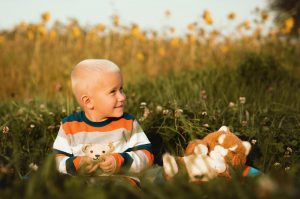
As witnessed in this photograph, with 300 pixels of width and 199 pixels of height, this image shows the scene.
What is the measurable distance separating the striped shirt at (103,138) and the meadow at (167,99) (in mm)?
239

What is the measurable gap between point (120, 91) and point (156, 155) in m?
0.75

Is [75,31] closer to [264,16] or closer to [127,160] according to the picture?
[264,16]

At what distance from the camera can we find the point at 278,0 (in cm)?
1492

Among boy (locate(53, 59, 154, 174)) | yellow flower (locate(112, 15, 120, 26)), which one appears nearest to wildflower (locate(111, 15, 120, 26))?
yellow flower (locate(112, 15, 120, 26))

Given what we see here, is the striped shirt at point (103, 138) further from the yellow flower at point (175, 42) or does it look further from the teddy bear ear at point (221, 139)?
the yellow flower at point (175, 42)

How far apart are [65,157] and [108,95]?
427 millimetres

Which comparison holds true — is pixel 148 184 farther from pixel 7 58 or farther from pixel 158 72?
pixel 7 58

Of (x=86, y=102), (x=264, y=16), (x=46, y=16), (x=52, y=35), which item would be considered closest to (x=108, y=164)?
(x=86, y=102)

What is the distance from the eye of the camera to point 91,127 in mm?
2615

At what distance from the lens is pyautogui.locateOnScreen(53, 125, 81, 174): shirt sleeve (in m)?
2.46

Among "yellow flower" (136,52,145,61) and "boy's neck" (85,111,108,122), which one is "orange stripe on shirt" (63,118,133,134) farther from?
"yellow flower" (136,52,145,61)

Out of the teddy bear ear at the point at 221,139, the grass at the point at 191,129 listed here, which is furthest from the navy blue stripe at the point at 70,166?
the teddy bear ear at the point at 221,139

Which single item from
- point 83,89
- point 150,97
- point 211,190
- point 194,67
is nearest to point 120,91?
point 83,89

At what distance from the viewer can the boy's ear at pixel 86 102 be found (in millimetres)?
2604
